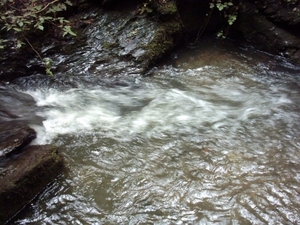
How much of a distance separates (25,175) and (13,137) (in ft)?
2.55

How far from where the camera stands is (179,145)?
3818 millimetres

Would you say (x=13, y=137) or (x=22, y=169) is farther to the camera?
(x=13, y=137)

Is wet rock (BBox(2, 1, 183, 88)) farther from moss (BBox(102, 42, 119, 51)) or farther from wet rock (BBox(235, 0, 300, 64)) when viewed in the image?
wet rock (BBox(235, 0, 300, 64))

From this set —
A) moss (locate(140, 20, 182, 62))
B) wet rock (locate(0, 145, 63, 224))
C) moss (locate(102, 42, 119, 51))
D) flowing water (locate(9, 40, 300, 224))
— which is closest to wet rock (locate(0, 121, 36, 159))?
wet rock (locate(0, 145, 63, 224))

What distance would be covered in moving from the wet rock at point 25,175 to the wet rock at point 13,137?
11 centimetres

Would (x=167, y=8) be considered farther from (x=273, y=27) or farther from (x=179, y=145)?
(x=179, y=145)

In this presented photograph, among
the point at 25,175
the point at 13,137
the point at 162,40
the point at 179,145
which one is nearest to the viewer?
the point at 25,175

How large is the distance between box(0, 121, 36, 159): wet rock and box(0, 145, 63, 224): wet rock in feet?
0.37

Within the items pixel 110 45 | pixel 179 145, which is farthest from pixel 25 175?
pixel 110 45

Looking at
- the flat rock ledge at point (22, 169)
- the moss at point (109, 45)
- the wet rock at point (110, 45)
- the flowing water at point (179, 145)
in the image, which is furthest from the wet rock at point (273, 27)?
the flat rock ledge at point (22, 169)

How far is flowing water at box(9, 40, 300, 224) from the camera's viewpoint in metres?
2.94

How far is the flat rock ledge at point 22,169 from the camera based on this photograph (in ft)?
9.34

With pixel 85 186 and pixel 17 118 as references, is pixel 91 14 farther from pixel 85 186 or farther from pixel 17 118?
pixel 85 186

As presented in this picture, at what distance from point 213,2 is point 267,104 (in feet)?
9.36
